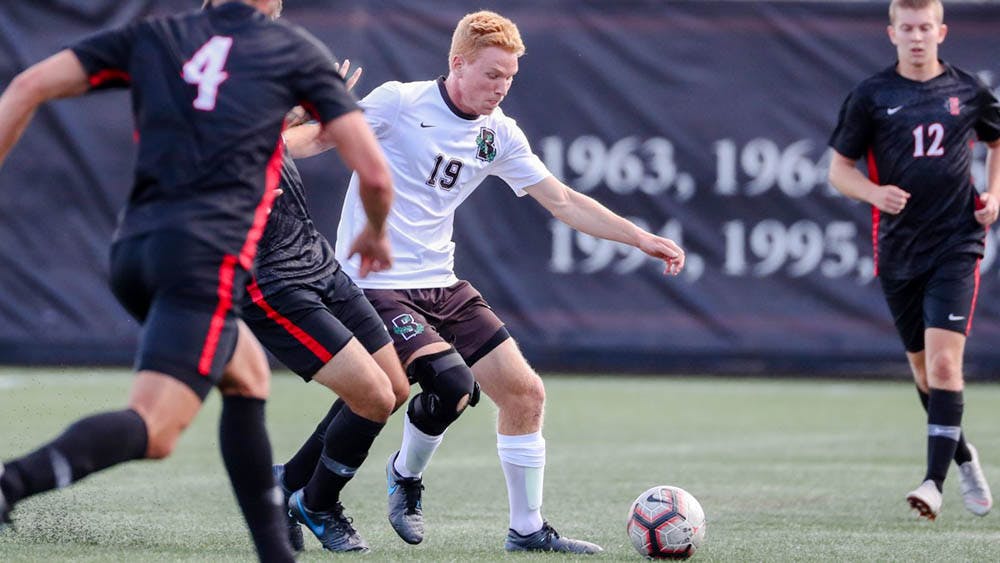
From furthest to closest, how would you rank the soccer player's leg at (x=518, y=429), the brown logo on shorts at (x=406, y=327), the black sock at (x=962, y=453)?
the black sock at (x=962, y=453) → the brown logo on shorts at (x=406, y=327) → the soccer player's leg at (x=518, y=429)

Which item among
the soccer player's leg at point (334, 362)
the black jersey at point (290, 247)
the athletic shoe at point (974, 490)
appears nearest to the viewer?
the soccer player's leg at point (334, 362)

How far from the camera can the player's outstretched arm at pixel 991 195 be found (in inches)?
293

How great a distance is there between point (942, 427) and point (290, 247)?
3.26m

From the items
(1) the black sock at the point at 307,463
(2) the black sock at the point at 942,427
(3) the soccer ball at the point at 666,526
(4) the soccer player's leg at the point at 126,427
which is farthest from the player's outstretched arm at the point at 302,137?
(2) the black sock at the point at 942,427

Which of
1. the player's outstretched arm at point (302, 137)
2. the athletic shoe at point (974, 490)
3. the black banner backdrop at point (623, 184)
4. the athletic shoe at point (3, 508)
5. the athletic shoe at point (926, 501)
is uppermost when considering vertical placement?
the player's outstretched arm at point (302, 137)

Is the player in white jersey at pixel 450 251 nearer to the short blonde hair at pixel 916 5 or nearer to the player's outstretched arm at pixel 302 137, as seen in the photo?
the player's outstretched arm at pixel 302 137

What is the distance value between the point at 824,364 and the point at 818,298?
2.18 feet

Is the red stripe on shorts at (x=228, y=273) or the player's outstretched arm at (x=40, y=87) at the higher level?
the player's outstretched arm at (x=40, y=87)

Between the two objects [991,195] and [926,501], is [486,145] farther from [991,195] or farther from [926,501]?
[991,195]

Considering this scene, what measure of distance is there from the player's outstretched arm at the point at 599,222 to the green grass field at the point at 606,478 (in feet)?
3.69

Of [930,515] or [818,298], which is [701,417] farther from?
[930,515]

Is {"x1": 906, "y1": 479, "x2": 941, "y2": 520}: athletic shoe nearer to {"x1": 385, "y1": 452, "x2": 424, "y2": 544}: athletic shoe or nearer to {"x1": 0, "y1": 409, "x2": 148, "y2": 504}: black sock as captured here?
{"x1": 385, "y1": 452, "x2": 424, "y2": 544}: athletic shoe

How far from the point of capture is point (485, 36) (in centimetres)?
600

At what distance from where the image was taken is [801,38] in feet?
48.6
